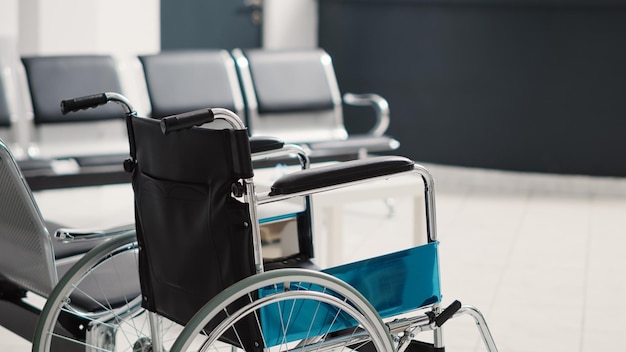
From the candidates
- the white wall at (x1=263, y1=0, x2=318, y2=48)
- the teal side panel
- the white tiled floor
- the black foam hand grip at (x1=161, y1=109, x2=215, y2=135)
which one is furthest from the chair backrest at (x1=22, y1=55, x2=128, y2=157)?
the black foam hand grip at (x1=161, y1=109, x2=215, y2=135)

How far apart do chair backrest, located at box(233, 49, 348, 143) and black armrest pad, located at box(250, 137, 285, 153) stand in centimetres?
226

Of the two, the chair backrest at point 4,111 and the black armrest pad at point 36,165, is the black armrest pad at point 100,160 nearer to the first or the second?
the black armrest pad at point 36,165

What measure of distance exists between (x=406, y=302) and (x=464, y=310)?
14 cm

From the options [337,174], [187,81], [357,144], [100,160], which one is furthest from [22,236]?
[357,144]

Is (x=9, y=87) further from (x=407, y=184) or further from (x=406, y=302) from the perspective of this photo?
(x=406, y=302)

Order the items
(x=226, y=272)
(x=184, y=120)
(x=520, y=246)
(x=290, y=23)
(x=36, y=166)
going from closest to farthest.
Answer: (x=184, y=120) → (x=226, y=272) → (x=36, y=166) → (x=520, y=246) → (x=290, y=23)

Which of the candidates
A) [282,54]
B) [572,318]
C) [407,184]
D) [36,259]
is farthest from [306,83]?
[36,259]

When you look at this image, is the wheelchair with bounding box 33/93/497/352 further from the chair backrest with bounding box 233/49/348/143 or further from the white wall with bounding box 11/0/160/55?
the white wall with bounding box 11/0/160/55

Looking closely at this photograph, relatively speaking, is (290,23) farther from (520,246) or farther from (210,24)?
(520,246)

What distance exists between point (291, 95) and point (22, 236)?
2728 millimetres

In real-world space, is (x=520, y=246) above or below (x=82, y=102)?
Answer: below

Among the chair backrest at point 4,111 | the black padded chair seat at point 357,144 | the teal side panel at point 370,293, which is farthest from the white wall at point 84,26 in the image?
the teal side panel at point 370,293

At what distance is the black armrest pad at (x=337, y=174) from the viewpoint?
71.7 inches

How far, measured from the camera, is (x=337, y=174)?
1898 millimetres
